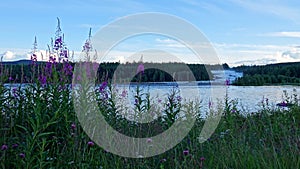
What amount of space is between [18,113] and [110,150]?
137cm

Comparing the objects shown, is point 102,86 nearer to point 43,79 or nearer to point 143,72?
point 143,72

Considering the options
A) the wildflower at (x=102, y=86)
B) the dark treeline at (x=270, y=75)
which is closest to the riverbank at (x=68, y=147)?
the wildflower at (x=102, y=86)

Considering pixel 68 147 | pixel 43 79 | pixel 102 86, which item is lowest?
pixel 68 147

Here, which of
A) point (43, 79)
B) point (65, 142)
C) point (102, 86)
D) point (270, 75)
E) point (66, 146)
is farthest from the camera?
point (270, 75)

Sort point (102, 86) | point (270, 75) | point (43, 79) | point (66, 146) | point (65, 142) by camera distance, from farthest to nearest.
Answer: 1. point (270, 75)
2. point (102, 86)
3. point (43, 79)
4. point (65, 142)
5. point (66, 146)

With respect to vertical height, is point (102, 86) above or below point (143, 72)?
below

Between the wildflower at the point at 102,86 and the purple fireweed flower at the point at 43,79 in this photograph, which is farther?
the wildflower at the point at 102,86

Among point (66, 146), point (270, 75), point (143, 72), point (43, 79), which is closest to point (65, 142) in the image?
point (66, 146)

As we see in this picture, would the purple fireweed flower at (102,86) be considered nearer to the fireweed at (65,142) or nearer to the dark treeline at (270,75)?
the fireweed at (65,142)

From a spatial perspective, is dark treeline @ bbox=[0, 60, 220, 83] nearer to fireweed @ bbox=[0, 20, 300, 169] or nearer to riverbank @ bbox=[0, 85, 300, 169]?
fireweed @ bbox=[0, 20, 300, 169]

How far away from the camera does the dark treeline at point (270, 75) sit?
38531mm

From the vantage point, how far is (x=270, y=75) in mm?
41719

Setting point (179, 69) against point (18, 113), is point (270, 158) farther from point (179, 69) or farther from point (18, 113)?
point (18, 113)

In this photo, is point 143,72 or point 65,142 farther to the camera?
point 143,72
